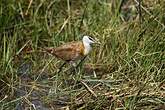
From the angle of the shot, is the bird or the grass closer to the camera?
the grass

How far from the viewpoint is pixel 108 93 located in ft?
16.6

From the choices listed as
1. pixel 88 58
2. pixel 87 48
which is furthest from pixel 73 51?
pixel 88 58

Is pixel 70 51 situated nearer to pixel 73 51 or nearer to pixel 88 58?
pixel 73 51

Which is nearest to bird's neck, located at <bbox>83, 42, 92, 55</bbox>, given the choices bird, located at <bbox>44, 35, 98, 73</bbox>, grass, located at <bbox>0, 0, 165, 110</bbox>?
bird, located at <bbox>44, 35, 98, 73</bbox>

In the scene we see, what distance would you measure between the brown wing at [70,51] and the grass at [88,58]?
0.57 feet

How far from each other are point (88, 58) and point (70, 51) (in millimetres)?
643

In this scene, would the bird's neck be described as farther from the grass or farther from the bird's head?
the grass

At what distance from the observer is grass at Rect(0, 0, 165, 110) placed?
5059mm

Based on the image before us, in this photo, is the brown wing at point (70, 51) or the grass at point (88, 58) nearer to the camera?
the grass at point (88, 58)

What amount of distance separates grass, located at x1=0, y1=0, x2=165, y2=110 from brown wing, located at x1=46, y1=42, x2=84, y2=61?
0.57ft

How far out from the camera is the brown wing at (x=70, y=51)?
5598mm

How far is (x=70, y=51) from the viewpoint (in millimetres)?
5590

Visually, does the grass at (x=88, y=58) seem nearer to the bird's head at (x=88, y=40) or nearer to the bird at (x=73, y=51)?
the bird at (x=73, y=51)

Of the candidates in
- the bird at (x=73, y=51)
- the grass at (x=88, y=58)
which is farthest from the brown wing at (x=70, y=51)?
the grass at (x=88, y=58)
